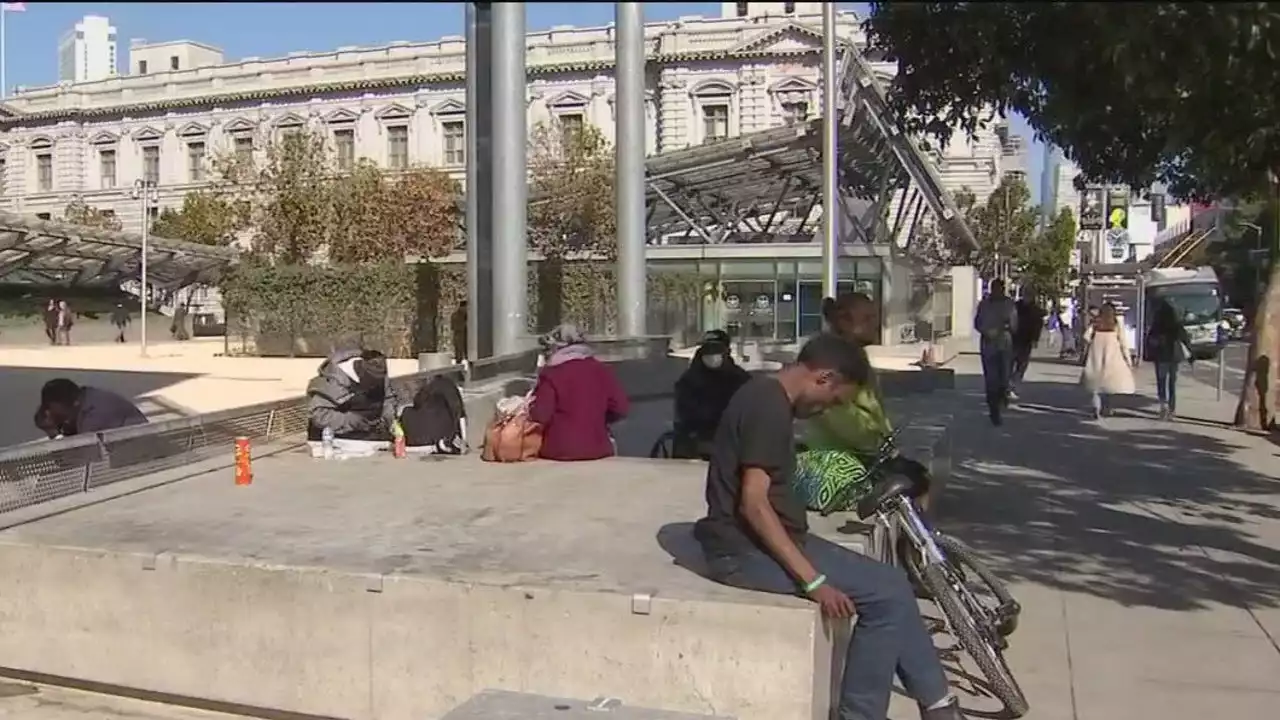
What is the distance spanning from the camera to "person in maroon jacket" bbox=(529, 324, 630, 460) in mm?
7922

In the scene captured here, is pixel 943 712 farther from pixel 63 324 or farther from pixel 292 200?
pixel 63 324

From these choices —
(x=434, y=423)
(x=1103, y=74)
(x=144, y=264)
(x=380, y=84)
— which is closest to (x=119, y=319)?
(x=144, y=264)

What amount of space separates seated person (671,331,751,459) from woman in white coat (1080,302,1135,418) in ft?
29.4

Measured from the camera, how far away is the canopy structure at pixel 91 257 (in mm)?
35025

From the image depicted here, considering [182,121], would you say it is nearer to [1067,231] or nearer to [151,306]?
[151,306]

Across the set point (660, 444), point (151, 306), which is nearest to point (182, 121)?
point (151, 306)

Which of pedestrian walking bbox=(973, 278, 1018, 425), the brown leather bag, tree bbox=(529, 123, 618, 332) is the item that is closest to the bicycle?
the brown leather bag

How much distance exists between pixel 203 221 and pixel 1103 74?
167 ft

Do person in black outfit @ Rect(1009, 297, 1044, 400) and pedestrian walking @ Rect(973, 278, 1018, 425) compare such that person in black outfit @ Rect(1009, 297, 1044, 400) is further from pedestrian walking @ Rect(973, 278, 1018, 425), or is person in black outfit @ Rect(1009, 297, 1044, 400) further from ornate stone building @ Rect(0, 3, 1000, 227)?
ornate stone building @ Rect(0, 3, 1000, 227)

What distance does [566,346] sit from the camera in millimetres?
8062

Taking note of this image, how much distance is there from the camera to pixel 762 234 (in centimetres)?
3847

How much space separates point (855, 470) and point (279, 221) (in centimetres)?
3732

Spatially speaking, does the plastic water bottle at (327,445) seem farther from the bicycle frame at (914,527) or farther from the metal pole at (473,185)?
the metal pole at (473,185)

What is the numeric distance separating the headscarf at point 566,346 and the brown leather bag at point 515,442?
475 millimetres
